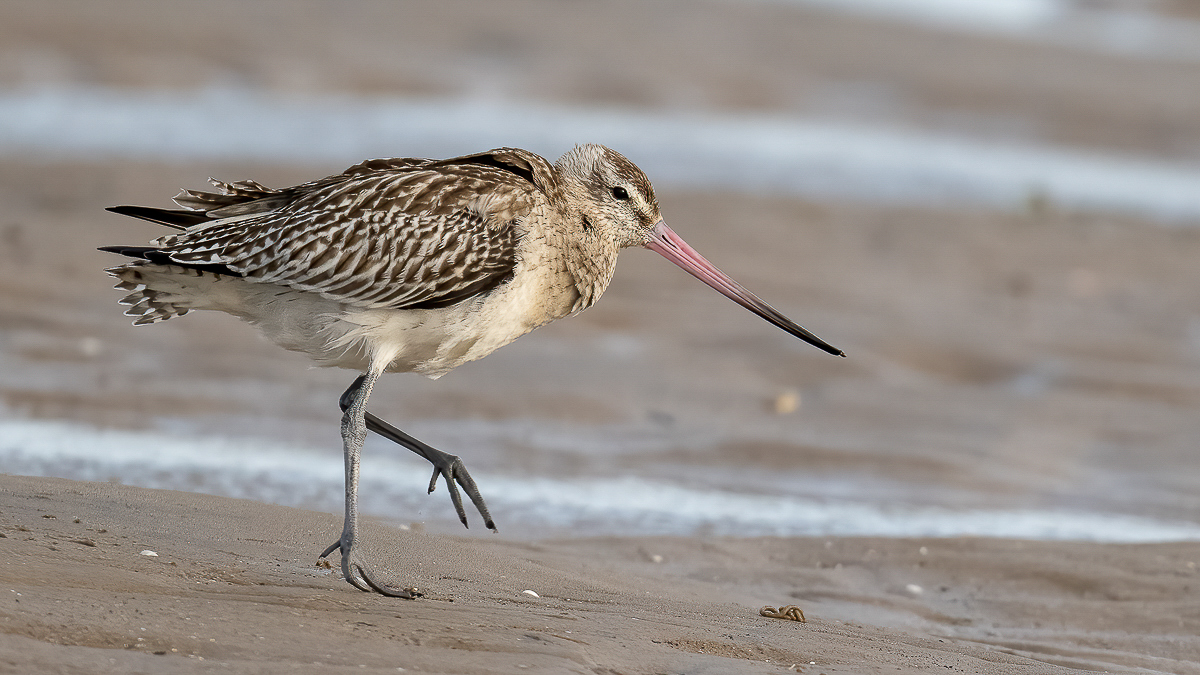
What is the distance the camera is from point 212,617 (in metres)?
4.50

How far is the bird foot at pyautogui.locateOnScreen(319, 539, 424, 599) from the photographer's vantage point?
16.9 feet

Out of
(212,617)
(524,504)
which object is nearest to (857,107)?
(524,504)

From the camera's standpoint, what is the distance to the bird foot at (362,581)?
514 centimetres

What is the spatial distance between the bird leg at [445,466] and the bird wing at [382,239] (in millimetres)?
445

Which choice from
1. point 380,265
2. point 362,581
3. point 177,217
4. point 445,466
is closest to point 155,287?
point 177,217

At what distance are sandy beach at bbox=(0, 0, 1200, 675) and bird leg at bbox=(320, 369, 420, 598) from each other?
0.32 ft

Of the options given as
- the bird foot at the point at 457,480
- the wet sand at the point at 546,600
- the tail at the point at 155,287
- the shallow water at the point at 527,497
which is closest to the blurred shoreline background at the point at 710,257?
the shallow water at the point at 527,497

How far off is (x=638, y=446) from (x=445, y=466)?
2539 millimetres

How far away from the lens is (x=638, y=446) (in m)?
8.48

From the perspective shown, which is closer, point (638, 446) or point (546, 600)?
point (546, 600)

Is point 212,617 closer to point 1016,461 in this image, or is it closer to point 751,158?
point 1016,461

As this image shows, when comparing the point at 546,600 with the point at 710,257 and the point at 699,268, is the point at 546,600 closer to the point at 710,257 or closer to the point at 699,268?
the point at 699,268

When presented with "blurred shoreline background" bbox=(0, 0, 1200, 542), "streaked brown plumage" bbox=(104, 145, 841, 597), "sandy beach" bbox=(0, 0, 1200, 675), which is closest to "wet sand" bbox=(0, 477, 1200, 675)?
"sandy beach" bbox=(0, 0, 1200, 675)

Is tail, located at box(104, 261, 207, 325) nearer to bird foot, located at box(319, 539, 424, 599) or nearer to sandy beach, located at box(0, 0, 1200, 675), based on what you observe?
sandy beach, located at box(0, 0, 1200, 675)
